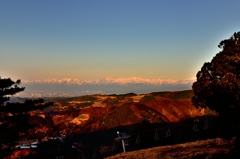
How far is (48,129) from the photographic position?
244 feet

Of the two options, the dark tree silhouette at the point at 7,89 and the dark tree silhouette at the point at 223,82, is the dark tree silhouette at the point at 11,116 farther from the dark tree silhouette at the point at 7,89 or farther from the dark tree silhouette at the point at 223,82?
the dark tree silhouette at the point at 223,82

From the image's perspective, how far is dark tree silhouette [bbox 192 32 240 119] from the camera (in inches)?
764

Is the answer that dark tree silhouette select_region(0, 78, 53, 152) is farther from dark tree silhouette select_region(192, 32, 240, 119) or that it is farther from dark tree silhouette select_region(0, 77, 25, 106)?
dark tree silhouette select_region(192, 32, 240, 119)

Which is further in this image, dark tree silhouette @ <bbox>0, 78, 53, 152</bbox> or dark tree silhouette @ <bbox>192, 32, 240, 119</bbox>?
dark tree silhouette @ <bbox>0, 78, 53, 152</bbox>

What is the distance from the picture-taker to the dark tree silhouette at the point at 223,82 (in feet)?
63.7

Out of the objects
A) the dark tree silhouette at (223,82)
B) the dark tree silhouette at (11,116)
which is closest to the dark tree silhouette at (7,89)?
the dark tree silhouette at (11,116)

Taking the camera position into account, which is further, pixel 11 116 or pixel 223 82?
pixel 11 116

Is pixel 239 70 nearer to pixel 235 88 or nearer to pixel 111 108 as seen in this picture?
pixel 235 88

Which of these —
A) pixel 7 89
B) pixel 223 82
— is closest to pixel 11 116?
pixel 7 89

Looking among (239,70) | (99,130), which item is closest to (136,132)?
(99,130)

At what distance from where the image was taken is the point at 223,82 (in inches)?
771

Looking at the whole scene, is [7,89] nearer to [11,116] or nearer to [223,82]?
[11,116]

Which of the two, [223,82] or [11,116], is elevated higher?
[223,82]

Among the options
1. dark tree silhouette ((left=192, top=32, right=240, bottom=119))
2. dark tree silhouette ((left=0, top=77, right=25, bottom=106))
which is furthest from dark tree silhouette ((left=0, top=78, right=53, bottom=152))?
dark tree silhouette ((left=192, top=32, right=240, bottom=119))
